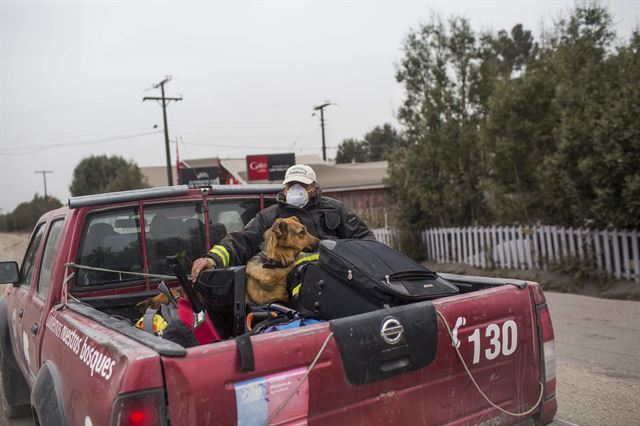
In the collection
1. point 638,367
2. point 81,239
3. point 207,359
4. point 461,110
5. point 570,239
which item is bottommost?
point 638,367

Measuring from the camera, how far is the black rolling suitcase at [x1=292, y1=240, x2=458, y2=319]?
273 cm

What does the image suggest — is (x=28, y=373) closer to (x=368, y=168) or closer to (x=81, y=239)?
(x=81, y=239)

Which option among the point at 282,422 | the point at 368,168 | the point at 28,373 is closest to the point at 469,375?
the point at 282,422

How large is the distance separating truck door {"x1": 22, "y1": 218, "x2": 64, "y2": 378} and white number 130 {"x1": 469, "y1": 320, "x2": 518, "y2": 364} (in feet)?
8.33

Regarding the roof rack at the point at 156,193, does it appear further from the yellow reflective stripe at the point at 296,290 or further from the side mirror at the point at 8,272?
the yellow reflective stripe at the point at 296,290

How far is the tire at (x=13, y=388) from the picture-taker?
4.78 m

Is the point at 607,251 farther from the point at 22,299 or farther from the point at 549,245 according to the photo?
the point at 22,299

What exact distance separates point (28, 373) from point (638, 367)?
5.42 meters

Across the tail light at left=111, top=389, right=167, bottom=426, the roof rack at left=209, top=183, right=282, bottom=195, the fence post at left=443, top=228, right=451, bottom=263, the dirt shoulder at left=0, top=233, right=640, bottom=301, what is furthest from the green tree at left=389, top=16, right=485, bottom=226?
the tail light at left=111, top=389, right=167, bottom=426

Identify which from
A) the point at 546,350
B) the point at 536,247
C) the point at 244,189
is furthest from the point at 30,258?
the point at 536,247

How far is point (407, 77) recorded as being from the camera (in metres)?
15.2

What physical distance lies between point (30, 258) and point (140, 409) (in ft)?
10.7

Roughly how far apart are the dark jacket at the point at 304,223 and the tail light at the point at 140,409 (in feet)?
5.13

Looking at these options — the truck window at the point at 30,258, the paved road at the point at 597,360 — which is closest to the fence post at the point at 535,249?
the paved road at the point at 597,360
